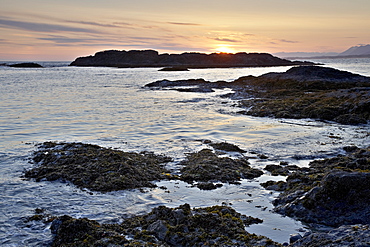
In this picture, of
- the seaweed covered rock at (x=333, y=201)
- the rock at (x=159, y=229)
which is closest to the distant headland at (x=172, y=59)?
the seaweed covered rock at (x=333, y=201)

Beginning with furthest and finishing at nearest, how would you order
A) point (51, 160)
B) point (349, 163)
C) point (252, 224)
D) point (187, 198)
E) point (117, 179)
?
point (51, 160), point (349, 163), point (117, 179), point (187, 198), point (252, 224)

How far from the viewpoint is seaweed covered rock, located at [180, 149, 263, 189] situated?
9945 millimetres

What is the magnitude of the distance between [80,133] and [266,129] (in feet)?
34.6

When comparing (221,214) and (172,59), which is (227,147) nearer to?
(221,214)

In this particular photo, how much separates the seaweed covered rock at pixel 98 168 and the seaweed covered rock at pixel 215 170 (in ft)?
2.85

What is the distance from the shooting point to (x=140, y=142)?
15.0 m

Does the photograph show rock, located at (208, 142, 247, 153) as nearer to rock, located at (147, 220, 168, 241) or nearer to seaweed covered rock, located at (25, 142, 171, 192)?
seaweed covered rock, located at (25, 142, 171, 192)

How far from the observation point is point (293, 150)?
1329 cm

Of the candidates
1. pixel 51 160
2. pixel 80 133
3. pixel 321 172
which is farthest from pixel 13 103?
pixel 321 172

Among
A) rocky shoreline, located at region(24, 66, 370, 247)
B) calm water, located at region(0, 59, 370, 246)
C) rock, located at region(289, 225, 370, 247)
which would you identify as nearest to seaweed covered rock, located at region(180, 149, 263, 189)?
rocky shoreline, located at region(24, 66, 370, 247)

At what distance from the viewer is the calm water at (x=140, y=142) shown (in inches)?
296

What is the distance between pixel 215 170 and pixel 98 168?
3.94 m

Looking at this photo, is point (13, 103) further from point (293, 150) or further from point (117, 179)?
point (293, 150)

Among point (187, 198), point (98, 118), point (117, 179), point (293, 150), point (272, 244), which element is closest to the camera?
point (272, 244)
